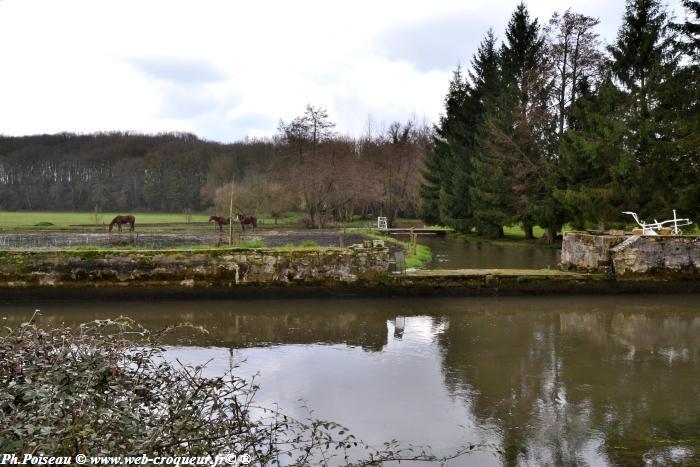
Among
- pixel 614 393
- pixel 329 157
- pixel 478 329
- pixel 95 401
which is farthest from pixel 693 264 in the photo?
pixel 329 157

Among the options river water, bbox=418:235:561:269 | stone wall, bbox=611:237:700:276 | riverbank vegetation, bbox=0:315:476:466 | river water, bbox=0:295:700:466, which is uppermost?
stone wall, bbox=611:237:700:276

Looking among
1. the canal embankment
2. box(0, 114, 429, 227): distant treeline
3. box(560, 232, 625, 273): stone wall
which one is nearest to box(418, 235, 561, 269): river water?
box(560, 232, 625, 273): stone wall

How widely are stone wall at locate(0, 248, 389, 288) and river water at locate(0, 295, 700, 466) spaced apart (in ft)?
1.96

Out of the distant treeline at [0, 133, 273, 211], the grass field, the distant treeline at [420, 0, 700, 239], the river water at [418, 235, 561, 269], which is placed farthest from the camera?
the distant treeline at [0, 133, 273, 211]

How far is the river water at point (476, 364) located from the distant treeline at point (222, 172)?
1627cm

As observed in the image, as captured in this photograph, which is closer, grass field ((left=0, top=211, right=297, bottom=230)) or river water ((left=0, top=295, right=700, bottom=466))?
river water ((left=0, top=295, right=700, bottom=466))

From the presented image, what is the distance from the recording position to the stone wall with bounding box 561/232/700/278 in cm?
1408

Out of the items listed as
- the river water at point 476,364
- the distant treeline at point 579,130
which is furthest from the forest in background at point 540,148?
the river water at point 476,364

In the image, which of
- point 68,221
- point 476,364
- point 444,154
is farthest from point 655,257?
point 68,221

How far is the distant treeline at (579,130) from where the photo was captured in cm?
2228

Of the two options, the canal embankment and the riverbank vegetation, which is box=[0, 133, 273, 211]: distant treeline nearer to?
the canal embankment

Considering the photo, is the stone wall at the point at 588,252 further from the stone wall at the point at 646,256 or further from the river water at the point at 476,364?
the river water at the point at 476,364

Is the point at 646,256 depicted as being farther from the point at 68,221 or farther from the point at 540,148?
the point at 68,221

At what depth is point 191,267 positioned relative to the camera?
521 inches
